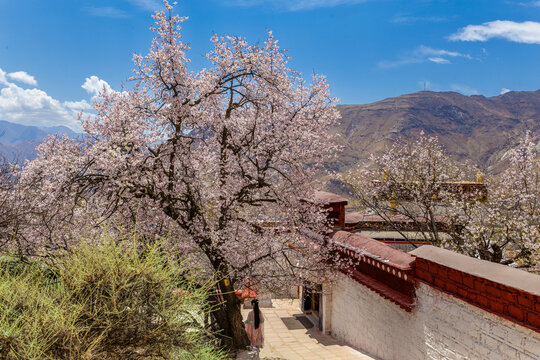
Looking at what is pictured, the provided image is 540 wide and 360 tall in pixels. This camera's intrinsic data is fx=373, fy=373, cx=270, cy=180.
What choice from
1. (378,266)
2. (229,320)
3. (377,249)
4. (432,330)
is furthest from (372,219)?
(432,330)

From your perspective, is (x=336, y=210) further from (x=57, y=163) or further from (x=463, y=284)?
(x=57, y=163)

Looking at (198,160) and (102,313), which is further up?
(198,160)

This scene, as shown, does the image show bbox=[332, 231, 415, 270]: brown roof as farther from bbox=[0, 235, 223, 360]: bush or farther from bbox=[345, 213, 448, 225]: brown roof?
bbox=[0, 235, 223, 360]: bush

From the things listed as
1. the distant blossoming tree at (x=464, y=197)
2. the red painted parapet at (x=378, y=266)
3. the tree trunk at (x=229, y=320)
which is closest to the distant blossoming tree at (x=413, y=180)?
the distant blossoming tree at (x=464, y=197)

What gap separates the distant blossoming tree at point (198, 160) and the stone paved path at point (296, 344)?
6.20ft

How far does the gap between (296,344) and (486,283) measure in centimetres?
924

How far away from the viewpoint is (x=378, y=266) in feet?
31.5

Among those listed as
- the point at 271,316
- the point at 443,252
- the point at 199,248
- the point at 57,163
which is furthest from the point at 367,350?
the point at 57,163

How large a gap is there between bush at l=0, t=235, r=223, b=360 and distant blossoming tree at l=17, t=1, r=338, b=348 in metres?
3.75

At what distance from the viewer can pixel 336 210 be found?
47.8 ft

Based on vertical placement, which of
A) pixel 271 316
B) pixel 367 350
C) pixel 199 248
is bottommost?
pixel 271 316

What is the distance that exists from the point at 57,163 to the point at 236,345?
21.2ft

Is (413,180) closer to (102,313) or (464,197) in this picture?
(464,197)

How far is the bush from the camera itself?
3.82m
